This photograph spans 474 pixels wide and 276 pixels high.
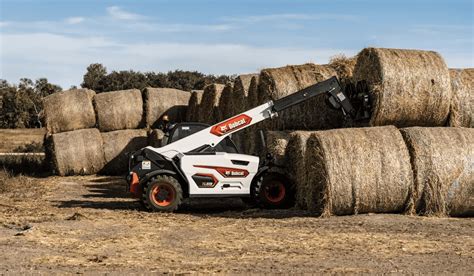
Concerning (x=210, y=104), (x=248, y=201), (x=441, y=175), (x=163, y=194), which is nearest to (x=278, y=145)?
(x=248, y=201)

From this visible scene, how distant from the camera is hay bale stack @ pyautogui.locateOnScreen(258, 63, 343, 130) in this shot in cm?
1534

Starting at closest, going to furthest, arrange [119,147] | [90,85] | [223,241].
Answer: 1. [223,241]
2. [119,147]
3. [90,85]

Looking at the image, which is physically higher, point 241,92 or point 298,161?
point 241,92

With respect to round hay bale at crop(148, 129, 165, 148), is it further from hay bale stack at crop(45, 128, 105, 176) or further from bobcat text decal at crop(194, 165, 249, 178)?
bobcat text decal at crop(194, 165, 249, 178)

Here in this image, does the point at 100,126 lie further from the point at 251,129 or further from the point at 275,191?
the point at 275,191

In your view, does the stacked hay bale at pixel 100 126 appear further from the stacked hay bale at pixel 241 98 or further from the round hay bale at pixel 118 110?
the stacked hay bale at pixel 241 98

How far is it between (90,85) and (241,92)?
41.8 metres

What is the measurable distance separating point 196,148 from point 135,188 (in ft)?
4.73

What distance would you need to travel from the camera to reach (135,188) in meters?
13.8

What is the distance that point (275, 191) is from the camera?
14148 mm

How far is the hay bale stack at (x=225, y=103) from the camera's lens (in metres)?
18.6

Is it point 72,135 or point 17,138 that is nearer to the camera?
point 72,135

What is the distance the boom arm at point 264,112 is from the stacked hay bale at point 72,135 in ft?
26.6

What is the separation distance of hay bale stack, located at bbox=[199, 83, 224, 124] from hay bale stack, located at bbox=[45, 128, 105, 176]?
11.1 ft
